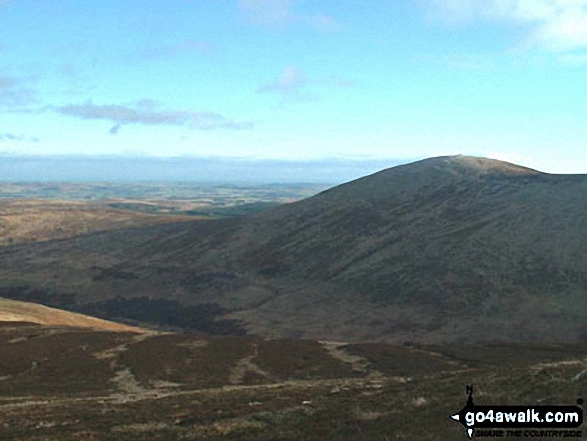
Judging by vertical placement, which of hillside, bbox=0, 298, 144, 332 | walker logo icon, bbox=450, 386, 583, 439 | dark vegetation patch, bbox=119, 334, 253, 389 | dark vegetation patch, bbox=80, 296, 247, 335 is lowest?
dark vegetation patch, bbox=80, 296, 247, 335

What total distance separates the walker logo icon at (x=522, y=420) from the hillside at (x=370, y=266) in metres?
74.6

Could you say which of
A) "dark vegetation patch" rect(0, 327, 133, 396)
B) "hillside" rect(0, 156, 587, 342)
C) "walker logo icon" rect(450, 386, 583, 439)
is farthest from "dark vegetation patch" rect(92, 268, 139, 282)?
"walker logo icon" rect(450, 386, 583, 439)

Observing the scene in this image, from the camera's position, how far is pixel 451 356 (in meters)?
63.8

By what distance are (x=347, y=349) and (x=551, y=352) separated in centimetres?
2600

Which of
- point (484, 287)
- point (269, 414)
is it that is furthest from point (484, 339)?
point (269, 414)

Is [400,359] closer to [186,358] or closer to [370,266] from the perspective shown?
[186,358]

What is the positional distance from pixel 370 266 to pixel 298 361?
257 feet

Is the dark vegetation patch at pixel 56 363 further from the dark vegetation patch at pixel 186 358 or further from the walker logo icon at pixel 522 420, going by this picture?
the walker logo icon at pixel 522 420

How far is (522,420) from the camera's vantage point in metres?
20.2

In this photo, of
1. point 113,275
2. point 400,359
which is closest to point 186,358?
point 400,359

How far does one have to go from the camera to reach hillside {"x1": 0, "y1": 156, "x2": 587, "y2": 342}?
341 ft

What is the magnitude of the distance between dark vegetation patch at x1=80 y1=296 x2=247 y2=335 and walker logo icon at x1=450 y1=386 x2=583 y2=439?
89.4 m

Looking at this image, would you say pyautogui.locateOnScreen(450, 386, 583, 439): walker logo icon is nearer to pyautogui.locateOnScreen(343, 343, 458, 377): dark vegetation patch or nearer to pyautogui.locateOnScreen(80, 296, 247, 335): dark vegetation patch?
pyautogui.locateOnScreen(343, 343, 458, 377): dark vegetation patch

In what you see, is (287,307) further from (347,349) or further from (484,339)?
(347,349)
